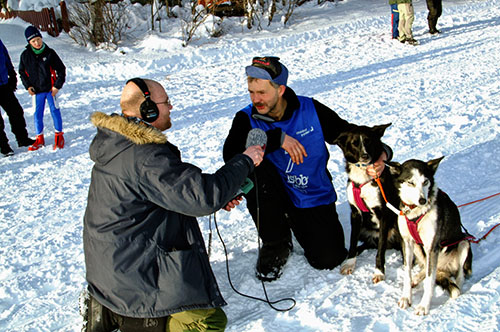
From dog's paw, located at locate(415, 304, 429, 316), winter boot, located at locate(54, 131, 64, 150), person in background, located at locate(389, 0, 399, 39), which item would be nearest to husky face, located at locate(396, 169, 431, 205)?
dog's paw, located at locate(415, 304, 429, 316)

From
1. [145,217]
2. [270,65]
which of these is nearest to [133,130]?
[145,217]

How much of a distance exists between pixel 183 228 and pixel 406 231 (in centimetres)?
145

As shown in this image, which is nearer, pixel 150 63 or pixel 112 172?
pixel 112 172

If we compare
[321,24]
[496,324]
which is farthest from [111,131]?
[321,24]

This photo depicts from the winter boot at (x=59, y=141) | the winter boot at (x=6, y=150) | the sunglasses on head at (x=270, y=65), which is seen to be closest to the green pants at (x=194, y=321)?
the sunglasses on head at (x=270, y=65)

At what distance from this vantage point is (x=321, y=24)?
48.8 ft

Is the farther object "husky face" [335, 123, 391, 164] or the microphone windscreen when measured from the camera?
"husky face" [335, 123, 391, 164]

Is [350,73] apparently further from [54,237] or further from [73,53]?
[73,53]

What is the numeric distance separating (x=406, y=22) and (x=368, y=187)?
9.28 meters

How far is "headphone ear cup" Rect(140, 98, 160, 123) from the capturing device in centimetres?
234

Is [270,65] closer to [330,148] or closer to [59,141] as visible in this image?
[330,148]

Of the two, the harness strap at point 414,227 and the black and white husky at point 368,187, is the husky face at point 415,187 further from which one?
the black and white husky at point 368,187

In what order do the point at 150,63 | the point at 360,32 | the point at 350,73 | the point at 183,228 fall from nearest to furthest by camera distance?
the point at 183,228
the point at 350,73
the point at 150,63
the point at 360,32

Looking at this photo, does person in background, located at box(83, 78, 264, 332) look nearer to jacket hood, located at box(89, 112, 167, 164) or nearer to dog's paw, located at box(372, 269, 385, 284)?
jacket hood, located at box(89, 112, 167, 164)
